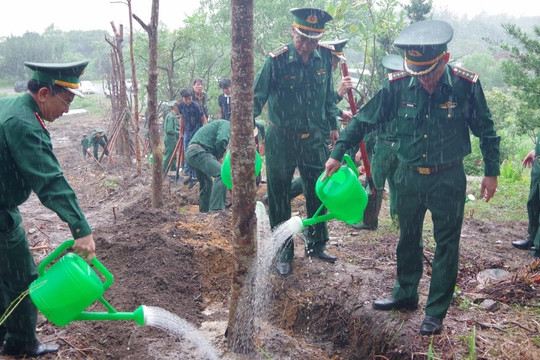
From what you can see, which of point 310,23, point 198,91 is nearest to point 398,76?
point 310,23

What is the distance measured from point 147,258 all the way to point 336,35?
5.35m

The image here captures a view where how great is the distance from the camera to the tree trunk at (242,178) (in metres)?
2.71

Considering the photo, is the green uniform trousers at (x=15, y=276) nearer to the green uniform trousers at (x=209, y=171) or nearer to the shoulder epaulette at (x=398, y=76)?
the shoulder epaulette at (x=398, y=76)

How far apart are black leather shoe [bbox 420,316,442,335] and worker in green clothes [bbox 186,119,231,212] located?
11.2 feet

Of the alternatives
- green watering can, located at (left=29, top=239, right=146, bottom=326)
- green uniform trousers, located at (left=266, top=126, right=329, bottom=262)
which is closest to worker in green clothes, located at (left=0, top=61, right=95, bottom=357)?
green watering can, located at (left=29, top=239, right=146, bottom=326)

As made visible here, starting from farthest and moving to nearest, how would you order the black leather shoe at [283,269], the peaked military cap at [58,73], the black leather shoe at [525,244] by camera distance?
1. the black leather shoe at [525,244]
2. the black leather shoe at [283,269]
3. the peaked military cap at [58,73]

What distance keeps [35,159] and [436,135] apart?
2306mm

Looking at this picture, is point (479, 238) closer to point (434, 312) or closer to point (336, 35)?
point (434, 312)

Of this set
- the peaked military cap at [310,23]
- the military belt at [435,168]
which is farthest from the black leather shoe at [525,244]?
the peaked military cap at [310,23]

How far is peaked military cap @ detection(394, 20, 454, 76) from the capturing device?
2.81 meters

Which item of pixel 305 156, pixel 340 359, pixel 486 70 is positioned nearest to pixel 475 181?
pixel 305 156

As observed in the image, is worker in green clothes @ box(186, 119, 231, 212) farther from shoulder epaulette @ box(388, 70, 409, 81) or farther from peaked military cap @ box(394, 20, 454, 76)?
peaked military cap @ box(394, 20, 454, 76)

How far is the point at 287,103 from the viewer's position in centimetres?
398

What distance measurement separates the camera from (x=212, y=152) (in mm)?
6191
